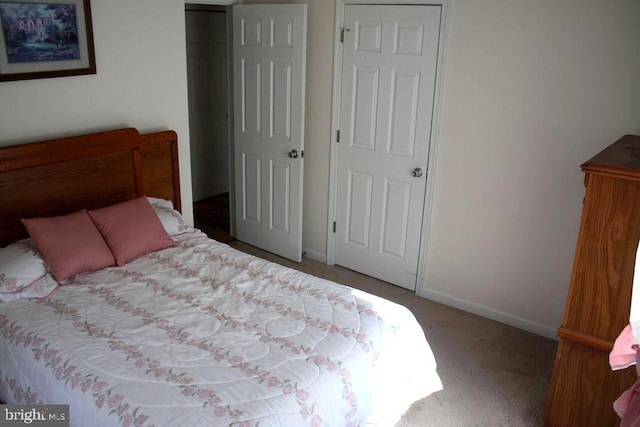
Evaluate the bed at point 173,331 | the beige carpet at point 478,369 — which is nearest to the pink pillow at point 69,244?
the bed at point 173,331

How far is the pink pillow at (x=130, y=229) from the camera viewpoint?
2.92 meters

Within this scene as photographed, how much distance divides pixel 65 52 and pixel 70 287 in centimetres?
128

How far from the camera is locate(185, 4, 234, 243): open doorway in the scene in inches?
209

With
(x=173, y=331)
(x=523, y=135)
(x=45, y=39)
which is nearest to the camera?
(x=173, y=331)

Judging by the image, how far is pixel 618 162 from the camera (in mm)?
2287

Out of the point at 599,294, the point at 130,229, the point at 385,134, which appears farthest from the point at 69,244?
the point at 599,294

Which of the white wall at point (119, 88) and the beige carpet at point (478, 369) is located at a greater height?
the white wall at point (119, 88)

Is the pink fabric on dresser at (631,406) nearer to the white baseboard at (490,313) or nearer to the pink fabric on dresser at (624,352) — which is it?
the pink fabric on dresser at (624,352)

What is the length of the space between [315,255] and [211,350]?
2.42 metres

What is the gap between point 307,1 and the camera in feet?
13.4

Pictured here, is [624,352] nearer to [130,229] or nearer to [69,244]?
[130,229]

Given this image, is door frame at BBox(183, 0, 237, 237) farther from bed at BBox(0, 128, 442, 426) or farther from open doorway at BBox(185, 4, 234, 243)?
bed at BBox(0, 128, 442, 426)

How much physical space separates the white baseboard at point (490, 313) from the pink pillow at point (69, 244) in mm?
2218

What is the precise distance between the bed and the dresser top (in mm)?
1045
